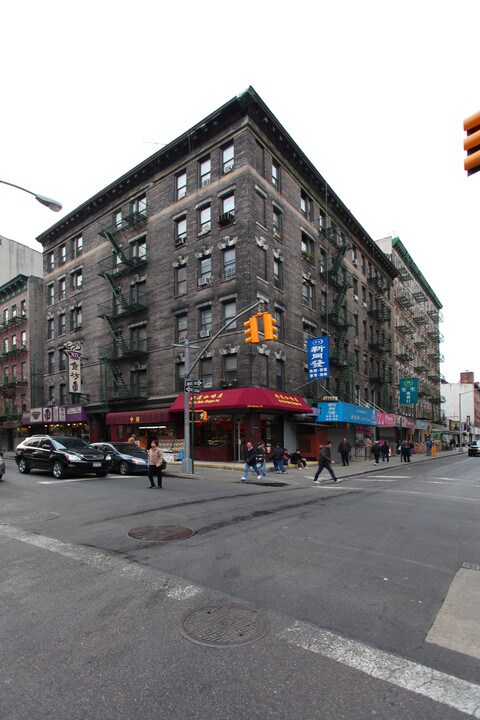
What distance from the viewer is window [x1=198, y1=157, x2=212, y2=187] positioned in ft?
89.2

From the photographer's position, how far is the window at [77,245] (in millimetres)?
36219

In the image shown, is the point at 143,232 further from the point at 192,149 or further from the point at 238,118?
the point at 238,118

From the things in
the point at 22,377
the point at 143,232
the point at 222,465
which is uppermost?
the point at 143,232

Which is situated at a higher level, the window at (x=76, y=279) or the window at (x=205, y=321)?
the window at (x=76, y=279)

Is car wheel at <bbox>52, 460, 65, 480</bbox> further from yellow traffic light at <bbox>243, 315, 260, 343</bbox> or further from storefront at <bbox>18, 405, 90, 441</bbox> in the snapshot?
storefront at <bbox>18, 405, 90, 441</bbox>

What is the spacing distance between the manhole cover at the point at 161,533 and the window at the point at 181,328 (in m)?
19.4

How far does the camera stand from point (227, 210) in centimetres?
2583

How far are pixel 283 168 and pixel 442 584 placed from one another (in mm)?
27704

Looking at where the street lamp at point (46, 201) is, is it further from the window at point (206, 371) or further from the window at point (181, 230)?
the window at point (181, 230)

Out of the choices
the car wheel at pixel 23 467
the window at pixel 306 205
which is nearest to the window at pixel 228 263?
the window at pixel 306 205

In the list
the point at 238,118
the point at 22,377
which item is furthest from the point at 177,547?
the point at 22,377

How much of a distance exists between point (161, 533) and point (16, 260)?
48905 mm

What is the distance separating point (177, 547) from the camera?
6.73 meters

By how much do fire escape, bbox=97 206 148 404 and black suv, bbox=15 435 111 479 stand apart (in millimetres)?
10547
